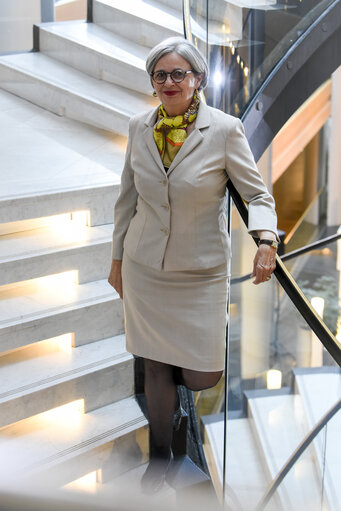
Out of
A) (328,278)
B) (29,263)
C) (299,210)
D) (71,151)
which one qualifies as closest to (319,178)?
(299,210)

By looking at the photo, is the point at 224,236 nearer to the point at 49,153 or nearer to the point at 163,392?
the point at 163,392

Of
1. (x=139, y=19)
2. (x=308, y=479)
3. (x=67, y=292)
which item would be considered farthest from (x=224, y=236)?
(x=139, y=19)

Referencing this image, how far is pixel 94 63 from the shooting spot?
16.5ft

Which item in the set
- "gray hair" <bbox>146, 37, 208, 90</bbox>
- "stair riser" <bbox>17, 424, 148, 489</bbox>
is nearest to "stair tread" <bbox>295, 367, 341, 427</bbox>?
"stair riser" <bbox>17, 424, 148, 489</bbox>

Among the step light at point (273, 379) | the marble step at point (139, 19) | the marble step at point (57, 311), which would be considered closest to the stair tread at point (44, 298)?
the marble step at point (57, 311)

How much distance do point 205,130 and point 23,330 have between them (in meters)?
1.32

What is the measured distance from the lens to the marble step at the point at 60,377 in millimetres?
2760

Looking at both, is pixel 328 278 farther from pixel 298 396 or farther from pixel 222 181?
pixel 222 181

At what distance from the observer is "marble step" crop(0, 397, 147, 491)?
264 centimetres

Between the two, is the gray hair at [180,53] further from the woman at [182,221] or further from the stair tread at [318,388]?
the stair tread at [318,388]

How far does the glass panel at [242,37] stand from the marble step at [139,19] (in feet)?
1.80

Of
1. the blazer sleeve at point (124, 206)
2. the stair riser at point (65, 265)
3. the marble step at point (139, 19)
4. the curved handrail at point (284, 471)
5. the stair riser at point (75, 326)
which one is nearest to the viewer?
the blazer sleeve at point (124, 206)

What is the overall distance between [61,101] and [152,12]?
1156mm

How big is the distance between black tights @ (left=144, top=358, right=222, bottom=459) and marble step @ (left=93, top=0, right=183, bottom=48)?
3134 mm
